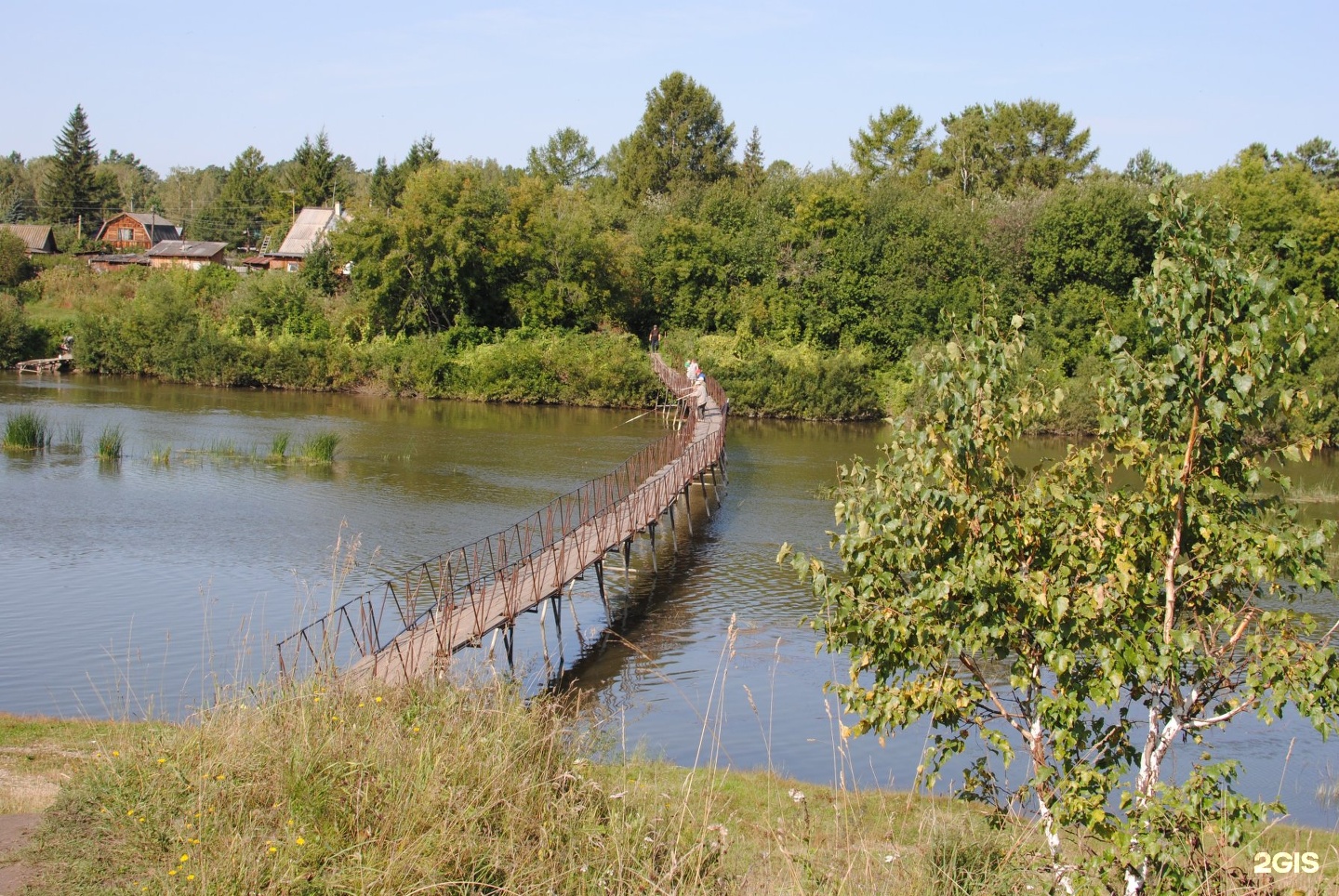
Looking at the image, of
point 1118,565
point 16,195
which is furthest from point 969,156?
point 16,195

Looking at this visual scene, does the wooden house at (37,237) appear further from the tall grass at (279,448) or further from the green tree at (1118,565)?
the green tree at (1118,565)

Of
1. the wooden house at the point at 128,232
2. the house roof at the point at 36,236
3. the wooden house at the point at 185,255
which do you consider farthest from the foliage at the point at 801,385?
the wooden house at the point at 128,232

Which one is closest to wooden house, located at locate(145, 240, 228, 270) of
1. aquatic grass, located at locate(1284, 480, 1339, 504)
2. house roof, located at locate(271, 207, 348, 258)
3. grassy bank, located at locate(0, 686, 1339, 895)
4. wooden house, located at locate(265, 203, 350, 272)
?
wooden house, located at locate(265, 203, 350, 272)

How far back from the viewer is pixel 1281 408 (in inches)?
273

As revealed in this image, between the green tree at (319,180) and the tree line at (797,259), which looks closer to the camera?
the tree line at (797,259)

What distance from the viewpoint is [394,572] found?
775 inches

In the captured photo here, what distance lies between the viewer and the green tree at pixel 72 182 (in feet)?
273

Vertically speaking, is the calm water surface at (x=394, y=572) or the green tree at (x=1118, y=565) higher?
the green tree at (x=1118, y=565)

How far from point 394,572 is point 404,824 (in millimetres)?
14178

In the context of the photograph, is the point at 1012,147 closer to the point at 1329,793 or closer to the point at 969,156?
the point at 969,156

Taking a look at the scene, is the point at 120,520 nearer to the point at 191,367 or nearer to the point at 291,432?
the point at 291,432

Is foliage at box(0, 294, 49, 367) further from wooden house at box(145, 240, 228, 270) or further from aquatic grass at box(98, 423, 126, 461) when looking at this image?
aquatic grass at box(98, 423, 126, 461)

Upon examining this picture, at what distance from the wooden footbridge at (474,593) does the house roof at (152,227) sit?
212ft

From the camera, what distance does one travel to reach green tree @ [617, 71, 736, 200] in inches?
2773
